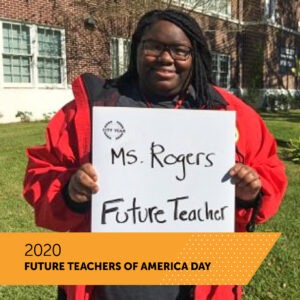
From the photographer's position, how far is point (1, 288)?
13.2 ft

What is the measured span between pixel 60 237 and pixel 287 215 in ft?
14.2

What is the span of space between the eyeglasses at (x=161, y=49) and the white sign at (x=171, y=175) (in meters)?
0.21

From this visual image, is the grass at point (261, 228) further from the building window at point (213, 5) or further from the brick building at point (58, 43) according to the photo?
the building window at point (213, 5)

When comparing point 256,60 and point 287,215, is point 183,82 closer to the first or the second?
point 287,215

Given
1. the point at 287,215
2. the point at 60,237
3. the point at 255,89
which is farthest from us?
the point at 255,89

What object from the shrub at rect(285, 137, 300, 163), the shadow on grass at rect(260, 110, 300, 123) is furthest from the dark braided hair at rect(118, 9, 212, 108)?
the shadow on grass at rect(260, 110, 300, 123)

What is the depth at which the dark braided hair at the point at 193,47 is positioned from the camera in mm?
1866

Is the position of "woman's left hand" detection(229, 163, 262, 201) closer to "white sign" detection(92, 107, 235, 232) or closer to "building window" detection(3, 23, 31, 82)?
"white sign" detection(92, 107, 235, 232)

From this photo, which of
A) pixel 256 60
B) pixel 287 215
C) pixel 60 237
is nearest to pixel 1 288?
pixel 60 237

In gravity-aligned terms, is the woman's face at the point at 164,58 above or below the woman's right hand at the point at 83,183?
above

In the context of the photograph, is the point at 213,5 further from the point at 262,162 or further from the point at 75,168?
the point at 75,168

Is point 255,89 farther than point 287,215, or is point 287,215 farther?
point 255,89

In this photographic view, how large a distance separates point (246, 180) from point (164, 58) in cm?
51

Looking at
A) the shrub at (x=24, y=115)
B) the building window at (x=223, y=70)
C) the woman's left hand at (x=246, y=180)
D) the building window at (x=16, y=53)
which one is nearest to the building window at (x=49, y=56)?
the building window at (x=16, y=53)
